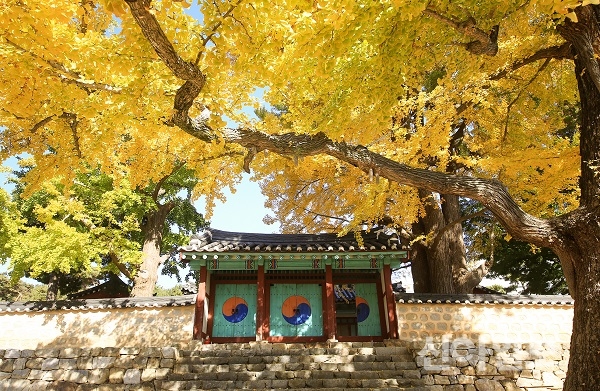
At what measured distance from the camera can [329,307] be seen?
11.5 meters

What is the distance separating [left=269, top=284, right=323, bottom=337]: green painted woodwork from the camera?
11930 mm

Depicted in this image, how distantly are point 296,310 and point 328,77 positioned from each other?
26.5 feet

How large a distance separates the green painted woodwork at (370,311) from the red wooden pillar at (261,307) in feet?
9.78

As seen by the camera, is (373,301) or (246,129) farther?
(373,301)

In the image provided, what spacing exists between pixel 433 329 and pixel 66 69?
10177 millimetres

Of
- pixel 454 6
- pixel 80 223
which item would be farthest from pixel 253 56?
pixel 80 223

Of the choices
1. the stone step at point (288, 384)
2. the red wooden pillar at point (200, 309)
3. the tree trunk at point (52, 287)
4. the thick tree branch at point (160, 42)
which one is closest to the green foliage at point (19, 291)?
the tree trunk at point (52, 287)

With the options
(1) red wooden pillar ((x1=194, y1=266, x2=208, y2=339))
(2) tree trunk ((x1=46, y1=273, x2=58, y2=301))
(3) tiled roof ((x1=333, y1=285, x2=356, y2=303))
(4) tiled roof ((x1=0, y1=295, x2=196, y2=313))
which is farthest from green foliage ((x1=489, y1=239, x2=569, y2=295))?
(2) tree trunk ((x1=46, y1=273, x2=58, y2=301))

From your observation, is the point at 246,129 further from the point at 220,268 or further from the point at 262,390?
the point at 220,268

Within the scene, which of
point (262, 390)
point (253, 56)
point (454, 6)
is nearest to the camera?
point (454, 6)

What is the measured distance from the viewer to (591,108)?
5.57 meters

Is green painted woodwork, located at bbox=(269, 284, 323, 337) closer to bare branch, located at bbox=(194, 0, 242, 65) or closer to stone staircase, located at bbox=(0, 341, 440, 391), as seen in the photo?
stone staircase, located at bbox=(0, 341, 440, 391)

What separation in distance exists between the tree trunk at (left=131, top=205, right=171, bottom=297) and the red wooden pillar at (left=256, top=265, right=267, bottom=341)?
6349 millimetres

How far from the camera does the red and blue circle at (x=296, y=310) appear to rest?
39.7ft
